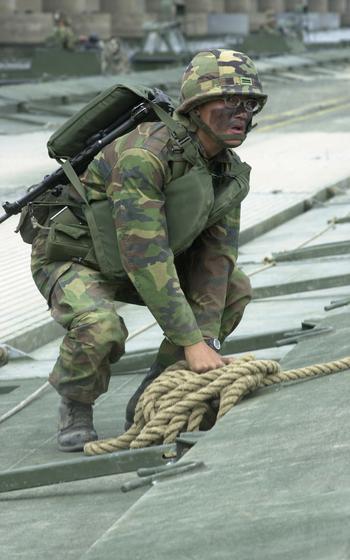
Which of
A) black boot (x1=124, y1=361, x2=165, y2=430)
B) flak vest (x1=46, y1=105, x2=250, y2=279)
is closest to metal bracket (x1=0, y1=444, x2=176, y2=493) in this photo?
black boot (x1=124, y1=361, x2=165, y2=430)

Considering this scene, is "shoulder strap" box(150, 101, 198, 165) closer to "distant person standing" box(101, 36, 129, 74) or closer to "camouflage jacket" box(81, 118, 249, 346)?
"camouflage jacket" box(81, 118, 249, 346)

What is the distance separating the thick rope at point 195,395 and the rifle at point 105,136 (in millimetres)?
906

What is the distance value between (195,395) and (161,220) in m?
0.65

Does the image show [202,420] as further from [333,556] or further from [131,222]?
[333,556]

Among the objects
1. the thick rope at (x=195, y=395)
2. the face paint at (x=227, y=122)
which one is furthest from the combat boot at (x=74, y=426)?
the face paint at (x=227, y=122)

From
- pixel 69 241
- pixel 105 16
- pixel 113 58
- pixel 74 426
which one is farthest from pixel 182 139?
pixel 105 16

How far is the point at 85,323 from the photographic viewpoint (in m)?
5.16

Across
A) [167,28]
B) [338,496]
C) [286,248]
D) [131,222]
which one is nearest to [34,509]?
[131,222]

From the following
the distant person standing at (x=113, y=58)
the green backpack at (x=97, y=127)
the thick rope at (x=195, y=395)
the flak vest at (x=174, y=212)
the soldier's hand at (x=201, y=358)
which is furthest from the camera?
the distant person standing at (x=113, y=58)

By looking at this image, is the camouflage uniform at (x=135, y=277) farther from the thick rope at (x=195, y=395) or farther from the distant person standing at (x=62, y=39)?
the distant person standing at (x=62, y=39)

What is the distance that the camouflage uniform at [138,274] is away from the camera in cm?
509

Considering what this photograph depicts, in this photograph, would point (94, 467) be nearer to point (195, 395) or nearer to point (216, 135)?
point (195, 395)

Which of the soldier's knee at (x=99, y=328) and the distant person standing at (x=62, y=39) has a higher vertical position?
the soldier's knee at (x=99, y=328)

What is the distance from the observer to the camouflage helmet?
5109 mm
